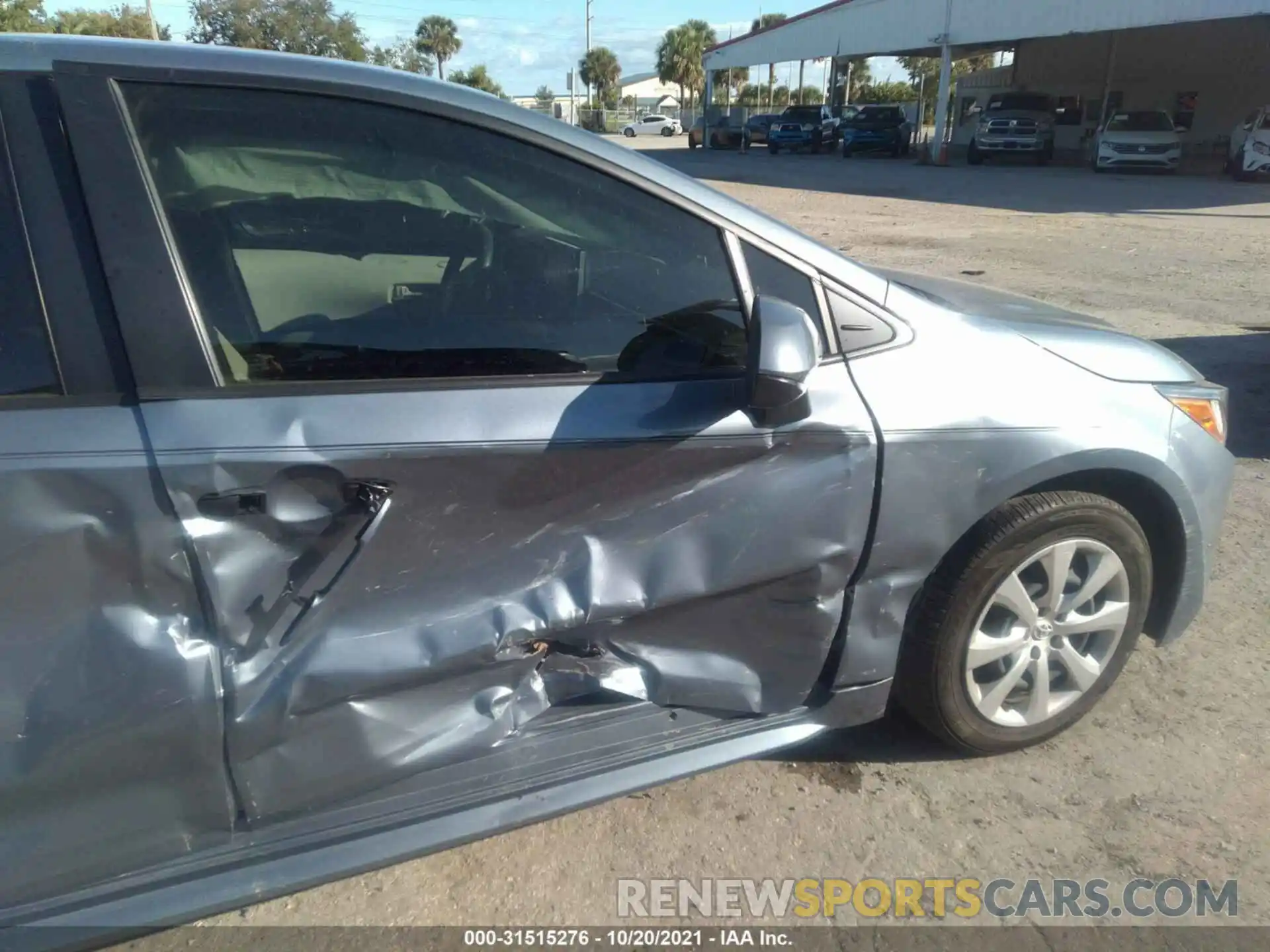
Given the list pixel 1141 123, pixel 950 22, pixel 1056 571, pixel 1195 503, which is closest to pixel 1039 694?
pixel 1056 571

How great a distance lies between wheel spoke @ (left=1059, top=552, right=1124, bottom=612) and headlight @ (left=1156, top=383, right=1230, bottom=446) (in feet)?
1.61

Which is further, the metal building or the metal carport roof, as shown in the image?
the metal building

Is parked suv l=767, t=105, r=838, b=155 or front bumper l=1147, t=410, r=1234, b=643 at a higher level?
parked suv l=767, t=105, r=838, b=155

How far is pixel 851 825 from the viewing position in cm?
262

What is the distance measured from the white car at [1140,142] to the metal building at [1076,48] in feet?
8.30

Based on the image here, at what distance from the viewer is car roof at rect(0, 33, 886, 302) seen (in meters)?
1.91

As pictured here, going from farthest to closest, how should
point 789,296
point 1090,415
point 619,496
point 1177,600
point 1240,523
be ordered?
1. point 1240,523
2. point 1177,600
3. point 1090,415
4. point 789,296
5. point 619,496

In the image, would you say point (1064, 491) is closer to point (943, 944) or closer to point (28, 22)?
point (943, 944)

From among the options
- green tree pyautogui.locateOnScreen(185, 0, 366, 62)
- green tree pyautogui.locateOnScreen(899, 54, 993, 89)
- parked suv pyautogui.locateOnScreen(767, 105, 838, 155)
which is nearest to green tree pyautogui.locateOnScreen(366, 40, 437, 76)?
green tree pyautogui.locateOnScreen(185, 0, 366, 62)

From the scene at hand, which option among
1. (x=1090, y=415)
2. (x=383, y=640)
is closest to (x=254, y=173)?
(x=383, y=640)

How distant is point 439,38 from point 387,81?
244 ft

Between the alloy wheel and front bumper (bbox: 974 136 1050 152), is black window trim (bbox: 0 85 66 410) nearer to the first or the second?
the alloy wheel

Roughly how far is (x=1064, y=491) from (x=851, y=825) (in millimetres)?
1078

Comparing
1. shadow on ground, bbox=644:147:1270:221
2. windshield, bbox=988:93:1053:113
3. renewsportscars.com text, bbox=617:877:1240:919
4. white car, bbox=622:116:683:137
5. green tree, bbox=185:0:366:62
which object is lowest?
renewsportscars.com text, bbox=617:877:1240:919
